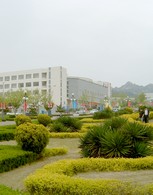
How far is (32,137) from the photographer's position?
11.7 m

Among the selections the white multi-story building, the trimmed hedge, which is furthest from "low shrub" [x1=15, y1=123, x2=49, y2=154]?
the white multi-story building

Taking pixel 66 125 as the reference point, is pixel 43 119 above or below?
above

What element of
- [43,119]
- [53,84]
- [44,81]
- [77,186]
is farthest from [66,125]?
[44,81]

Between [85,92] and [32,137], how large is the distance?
10471cm

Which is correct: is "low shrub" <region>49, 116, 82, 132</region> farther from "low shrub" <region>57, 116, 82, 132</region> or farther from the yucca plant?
the yucca plant

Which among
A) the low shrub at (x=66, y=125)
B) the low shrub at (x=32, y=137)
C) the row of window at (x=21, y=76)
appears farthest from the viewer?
the row of window at (x=21, y=76)

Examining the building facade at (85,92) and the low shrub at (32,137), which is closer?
the low shrub at (32,137)

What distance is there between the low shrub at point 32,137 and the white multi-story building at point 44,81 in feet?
280

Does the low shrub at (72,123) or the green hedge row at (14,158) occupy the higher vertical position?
the low shrub at (72,123)

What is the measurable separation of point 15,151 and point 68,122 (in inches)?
436

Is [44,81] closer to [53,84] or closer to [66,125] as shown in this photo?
[53,84]

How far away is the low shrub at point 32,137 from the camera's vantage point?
11.7 meters

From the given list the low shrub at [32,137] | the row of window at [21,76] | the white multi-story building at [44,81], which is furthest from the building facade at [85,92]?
the low shrub at [32,137]

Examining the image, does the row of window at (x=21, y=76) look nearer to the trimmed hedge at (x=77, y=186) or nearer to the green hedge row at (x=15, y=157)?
the green hedge row at (x=15, y=157)
